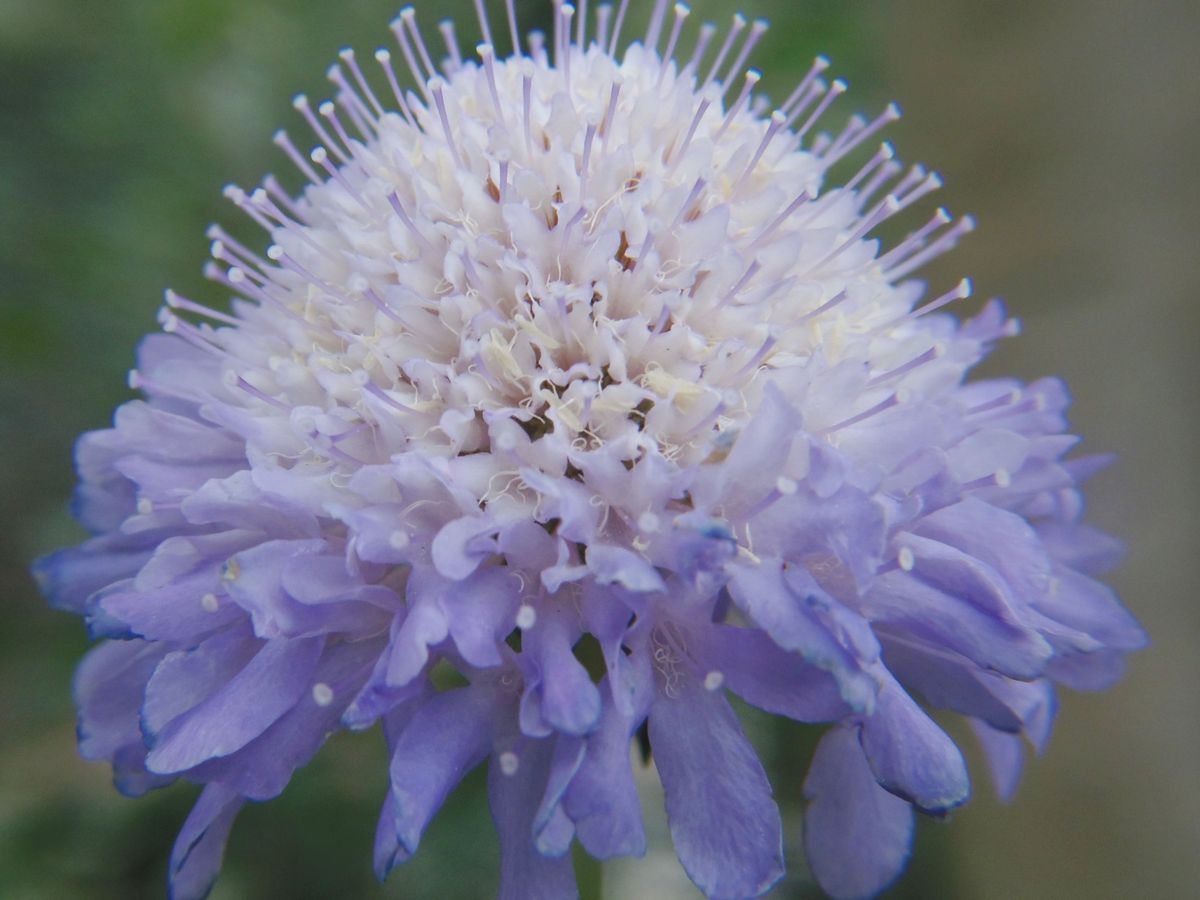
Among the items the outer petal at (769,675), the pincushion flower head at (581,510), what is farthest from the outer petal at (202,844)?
the outer petal at (769,675)

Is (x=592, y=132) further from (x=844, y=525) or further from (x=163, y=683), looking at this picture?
(x=163, y=683)

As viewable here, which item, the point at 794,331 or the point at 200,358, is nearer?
the point at 794,331

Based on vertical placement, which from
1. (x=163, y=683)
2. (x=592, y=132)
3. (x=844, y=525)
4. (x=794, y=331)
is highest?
(x=592, y=132)

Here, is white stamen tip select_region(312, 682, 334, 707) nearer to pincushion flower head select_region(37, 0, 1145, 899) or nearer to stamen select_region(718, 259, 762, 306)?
pincushion flower head select_region(37, 0, 1145, 899)

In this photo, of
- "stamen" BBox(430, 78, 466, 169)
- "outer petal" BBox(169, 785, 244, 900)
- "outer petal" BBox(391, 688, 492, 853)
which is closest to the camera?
"outer petal" BBox(391, 688, 492, 853)

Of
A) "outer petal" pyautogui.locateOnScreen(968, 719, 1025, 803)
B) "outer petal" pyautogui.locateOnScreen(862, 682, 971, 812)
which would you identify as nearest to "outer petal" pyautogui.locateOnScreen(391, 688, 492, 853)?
"outer petal" pyautogui.locateOnScreen(862, 682, 971, 812)

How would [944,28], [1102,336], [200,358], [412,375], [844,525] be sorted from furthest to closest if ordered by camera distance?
1. [944,28]
2. [1102,336]
3. [200,358]
4. [412,375]
5. [844,525]

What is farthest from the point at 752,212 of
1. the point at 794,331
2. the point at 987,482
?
the point at 987,482

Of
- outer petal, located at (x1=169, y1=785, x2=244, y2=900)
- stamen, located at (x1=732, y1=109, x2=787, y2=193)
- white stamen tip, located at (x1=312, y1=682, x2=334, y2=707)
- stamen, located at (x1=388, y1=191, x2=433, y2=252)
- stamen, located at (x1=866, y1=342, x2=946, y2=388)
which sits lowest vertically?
outer petal, located at (x1=169, y1=785, x2=244, y2=900)

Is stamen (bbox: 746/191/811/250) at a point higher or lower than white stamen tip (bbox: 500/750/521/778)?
higher
